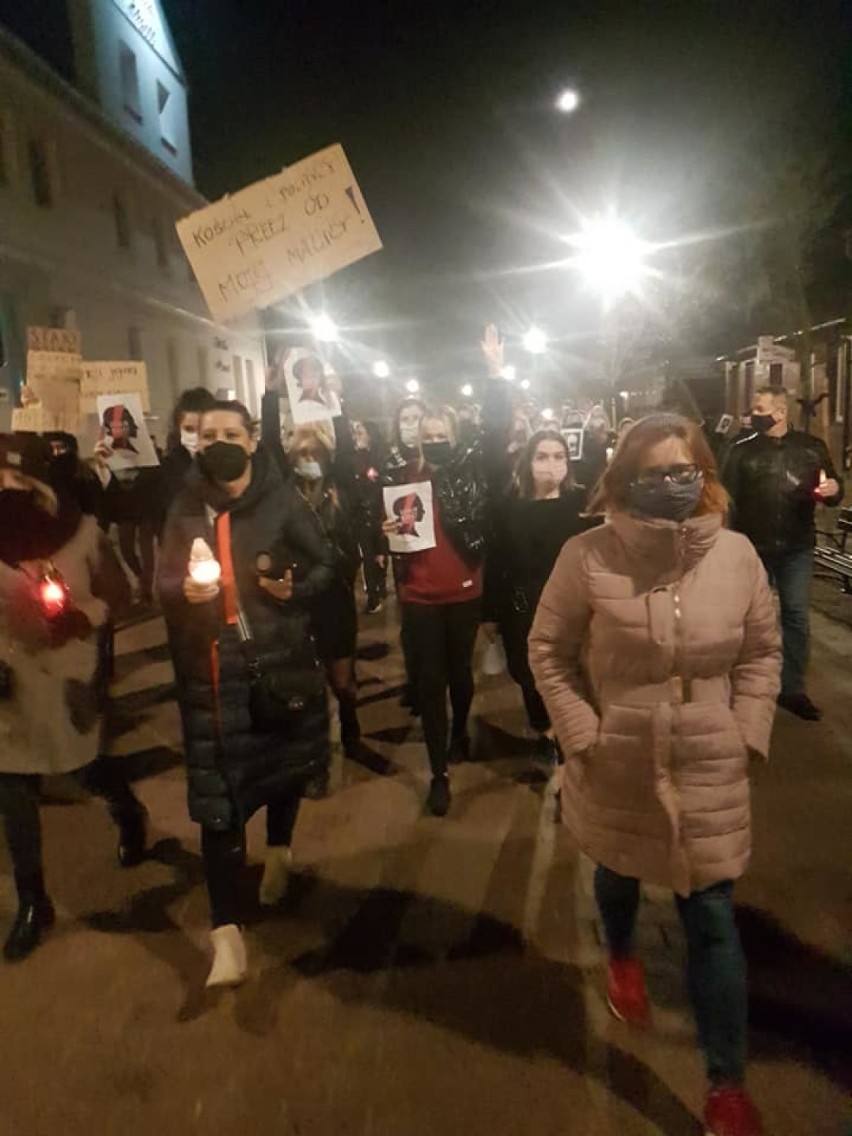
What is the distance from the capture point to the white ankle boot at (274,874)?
13.3ft

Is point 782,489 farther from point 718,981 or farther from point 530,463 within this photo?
point 718,981

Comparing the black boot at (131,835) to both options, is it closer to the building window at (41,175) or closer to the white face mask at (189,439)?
the white face mask at (189,439)

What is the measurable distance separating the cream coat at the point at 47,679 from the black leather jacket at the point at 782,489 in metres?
4.13

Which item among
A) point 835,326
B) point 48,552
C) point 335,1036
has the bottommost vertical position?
point 335,1036

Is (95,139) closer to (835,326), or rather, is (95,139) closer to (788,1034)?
(835,326)

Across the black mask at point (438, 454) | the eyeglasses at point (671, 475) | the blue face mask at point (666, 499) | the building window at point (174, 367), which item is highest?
the building window at point (174, 367)

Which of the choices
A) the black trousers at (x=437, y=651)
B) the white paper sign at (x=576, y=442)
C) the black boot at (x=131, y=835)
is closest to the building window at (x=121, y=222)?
the white paper sign at (x=576, y=442)

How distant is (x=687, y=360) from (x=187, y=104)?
18690 millimetres

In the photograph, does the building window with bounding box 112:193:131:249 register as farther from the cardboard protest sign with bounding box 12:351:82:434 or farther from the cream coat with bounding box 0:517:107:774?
the cream coat with bounding box 0:517:107:774

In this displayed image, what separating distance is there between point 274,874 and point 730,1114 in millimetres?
2085

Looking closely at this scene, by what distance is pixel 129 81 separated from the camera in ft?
83.4

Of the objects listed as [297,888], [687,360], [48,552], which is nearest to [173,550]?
[48,552]

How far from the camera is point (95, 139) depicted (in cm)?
2080

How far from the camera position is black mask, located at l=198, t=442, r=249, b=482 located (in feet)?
11.4
